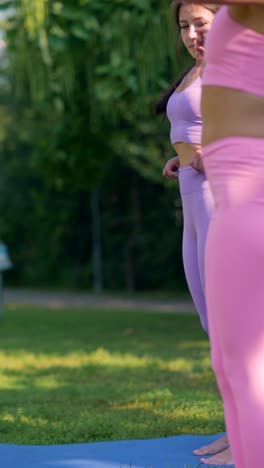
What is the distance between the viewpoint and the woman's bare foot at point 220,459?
4016 mm

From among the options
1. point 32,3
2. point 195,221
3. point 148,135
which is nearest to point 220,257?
point 195,221

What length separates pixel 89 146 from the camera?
1287 cm

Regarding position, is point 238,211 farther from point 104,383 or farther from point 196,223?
point 104,383

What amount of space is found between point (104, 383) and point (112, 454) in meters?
2.97

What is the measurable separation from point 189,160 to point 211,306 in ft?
5.41

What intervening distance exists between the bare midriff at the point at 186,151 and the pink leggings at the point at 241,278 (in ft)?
5.14

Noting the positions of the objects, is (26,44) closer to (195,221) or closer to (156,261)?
(195,221)

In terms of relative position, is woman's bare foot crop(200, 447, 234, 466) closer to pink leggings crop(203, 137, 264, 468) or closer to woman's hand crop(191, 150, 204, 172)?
woman's hand crop(191, 150, 204, 172)

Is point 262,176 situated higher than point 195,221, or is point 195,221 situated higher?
point 262,176

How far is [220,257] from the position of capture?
7.41 ft

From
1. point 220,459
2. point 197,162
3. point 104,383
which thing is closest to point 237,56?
point 197,162

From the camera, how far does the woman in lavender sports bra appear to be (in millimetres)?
3730

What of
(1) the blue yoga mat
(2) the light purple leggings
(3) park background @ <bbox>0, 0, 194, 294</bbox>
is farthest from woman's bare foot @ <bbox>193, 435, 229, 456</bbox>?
(3) park background @ <bbox>0, 0, 194, 294</bbox>

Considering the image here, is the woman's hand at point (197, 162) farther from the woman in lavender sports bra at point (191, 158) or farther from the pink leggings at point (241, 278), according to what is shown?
the pink leggings at point (241, 278)
